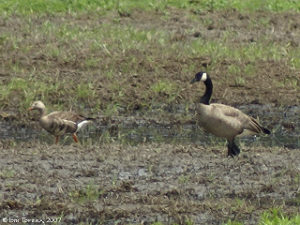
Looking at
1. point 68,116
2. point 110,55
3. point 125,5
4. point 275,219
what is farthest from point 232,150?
point 125,5

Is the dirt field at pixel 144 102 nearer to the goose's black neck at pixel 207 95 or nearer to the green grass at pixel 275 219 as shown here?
the green grass at pixel 275 219

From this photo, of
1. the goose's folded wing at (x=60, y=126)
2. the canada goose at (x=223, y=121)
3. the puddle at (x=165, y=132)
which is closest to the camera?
the canada goose at (x=223, y=121)

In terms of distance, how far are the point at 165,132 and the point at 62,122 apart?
5.95 feet

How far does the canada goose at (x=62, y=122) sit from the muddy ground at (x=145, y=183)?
39.5 inches

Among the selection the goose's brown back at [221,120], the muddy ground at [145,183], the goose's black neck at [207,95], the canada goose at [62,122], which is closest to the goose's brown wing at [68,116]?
the canada goose at [62,122]

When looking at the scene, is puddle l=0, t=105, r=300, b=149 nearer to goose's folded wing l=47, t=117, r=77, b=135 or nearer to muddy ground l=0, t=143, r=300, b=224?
goose's folded wing l=47, t=117, r=77, b=135

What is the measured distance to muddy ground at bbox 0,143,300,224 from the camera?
9969 mm

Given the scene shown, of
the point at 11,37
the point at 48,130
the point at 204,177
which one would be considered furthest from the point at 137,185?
the point at 11,37

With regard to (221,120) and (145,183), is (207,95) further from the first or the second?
(145,183)

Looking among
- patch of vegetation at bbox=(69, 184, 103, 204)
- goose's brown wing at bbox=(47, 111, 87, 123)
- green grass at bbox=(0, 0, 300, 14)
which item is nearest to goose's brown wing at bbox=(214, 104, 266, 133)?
goose's brown wing at bbox=(47, 111, 87, 123)

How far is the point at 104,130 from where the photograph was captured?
15055 millimetres

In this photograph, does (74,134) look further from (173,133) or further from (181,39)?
(181,39)

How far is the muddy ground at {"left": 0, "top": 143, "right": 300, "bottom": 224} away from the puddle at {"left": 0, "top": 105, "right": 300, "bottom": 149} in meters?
1.35

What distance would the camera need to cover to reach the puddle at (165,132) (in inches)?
569
